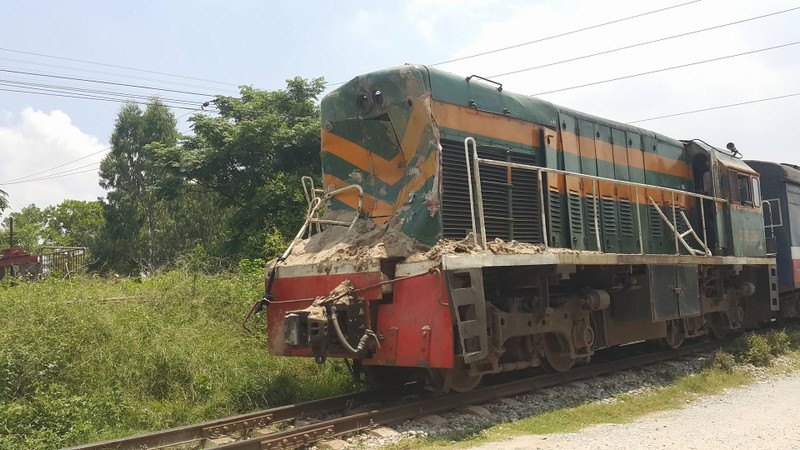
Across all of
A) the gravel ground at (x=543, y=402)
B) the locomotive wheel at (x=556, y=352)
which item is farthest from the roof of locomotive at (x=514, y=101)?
the gravel ground at (x=543, y=402)

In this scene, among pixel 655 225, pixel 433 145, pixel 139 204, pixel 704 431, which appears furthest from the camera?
pixel 139 204

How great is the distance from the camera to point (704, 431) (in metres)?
5.39

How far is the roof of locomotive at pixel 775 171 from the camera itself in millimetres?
12789

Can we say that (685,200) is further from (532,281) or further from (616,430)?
(616,430)

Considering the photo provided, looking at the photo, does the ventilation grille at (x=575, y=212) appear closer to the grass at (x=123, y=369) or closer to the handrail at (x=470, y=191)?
the handrail at (x=470, y=191)

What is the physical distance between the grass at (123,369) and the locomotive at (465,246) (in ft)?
2.58

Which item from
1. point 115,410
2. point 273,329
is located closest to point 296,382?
point 273,329

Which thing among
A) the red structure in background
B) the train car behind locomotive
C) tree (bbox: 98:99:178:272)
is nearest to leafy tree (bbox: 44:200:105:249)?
tree (bbox: 98:99:178:272)

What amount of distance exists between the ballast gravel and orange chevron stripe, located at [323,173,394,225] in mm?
2207

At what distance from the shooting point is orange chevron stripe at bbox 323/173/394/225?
680 centimetres

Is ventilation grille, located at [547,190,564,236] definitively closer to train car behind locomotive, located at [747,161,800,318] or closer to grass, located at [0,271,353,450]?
grass, located at [0,271,353,450]

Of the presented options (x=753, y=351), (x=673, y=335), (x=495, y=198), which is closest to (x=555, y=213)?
(x=495, y=198)

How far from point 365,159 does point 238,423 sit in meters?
3.12

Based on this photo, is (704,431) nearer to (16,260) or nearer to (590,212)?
(590,212)
